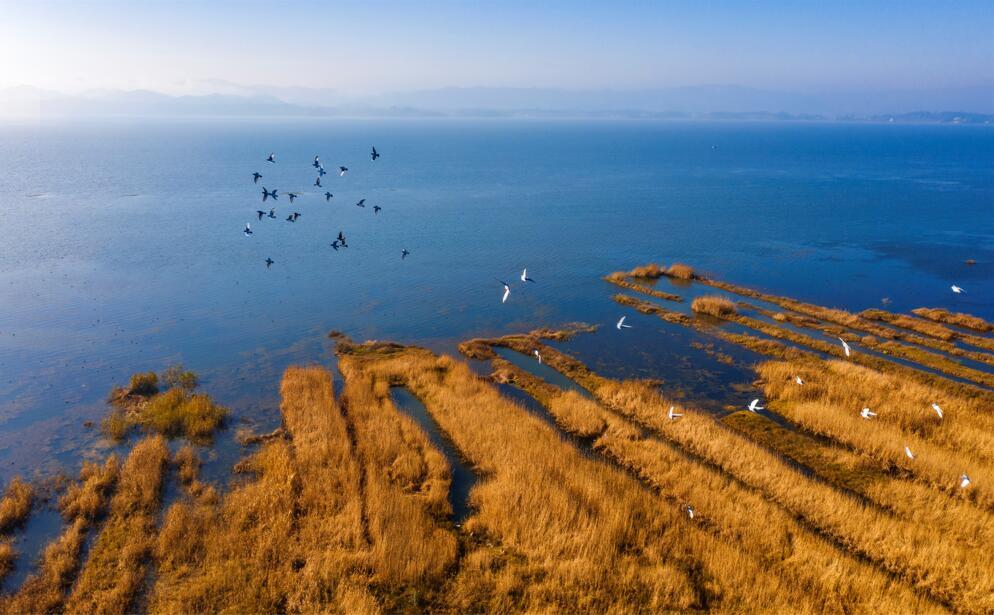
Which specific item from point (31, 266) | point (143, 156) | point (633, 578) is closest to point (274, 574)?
point (633, 578)

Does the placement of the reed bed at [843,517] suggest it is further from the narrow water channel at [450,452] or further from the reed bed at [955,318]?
the reed bed at [955,318]

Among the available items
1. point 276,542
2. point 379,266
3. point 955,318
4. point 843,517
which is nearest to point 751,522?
point 843,517

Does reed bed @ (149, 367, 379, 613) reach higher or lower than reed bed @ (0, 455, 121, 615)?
higher

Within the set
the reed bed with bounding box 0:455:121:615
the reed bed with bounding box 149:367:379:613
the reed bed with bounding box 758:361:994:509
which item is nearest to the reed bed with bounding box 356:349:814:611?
the reed bed with bounding box 149:367:379:613

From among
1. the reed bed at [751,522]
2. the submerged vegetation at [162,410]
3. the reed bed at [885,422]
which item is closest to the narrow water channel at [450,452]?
the reed bed at [751,522]

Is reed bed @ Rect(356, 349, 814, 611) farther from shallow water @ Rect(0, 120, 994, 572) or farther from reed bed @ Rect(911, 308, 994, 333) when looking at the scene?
reed bed @ Rect(911, 308, 994, 333)

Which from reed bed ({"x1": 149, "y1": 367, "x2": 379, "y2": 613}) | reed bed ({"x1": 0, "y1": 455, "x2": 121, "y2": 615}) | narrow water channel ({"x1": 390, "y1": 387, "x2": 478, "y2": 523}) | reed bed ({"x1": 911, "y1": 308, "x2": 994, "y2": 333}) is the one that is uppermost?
reed bed ({"x1": 911, "y1": 308, "x2": 994, "y2": 333})

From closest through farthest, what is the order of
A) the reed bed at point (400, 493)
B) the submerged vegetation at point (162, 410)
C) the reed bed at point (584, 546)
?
the reed bed at point (584, 546), the reed bed at point (400, 493), the submerged vegetation at point (162, 410)
